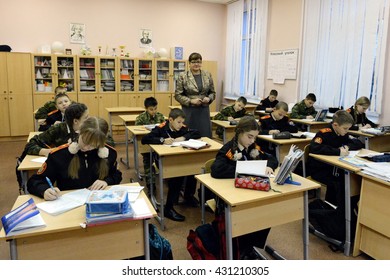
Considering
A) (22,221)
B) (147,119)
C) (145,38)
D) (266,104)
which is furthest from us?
(145,38)

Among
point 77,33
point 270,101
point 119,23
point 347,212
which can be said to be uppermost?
point 119,23

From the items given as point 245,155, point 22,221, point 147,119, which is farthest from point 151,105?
point 22,221

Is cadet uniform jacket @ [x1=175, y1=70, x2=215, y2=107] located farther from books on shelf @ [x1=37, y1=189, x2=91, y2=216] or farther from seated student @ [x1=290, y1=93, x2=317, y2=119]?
books on shelf @ [x1=37, y1=189, x2=91, y2=216]

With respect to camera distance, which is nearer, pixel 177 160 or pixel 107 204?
pixel 107 204

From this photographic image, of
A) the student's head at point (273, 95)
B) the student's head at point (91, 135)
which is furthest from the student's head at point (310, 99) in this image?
the student's head at point (91, 135)

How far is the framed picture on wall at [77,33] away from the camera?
7.34 m

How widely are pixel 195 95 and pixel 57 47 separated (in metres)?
4.30

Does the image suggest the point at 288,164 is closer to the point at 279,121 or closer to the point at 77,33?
the point at 279,121

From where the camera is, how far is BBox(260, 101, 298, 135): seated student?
432 centimetres

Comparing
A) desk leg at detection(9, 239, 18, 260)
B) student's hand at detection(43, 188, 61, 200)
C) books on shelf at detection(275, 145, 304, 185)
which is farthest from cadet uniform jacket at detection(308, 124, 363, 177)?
desk leg at detection(9, 239, 18, 260)

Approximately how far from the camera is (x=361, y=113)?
187 inches

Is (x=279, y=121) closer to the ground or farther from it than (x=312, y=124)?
farther from it

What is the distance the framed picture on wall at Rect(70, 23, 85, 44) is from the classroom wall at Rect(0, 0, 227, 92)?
9 centimetres
